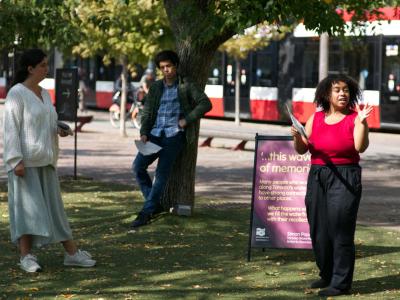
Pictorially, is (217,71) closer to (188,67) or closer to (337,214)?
(188,67)

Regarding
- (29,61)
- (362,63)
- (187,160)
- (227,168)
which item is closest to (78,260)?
(29,61)

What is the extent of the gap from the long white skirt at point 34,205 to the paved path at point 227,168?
443cm

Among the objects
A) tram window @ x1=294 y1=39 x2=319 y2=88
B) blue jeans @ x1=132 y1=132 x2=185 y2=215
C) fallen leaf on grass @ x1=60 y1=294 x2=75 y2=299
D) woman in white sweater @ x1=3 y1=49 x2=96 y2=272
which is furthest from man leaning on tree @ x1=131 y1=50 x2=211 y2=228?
tram window @ x1=294 y1=39 x2=319 y2=88

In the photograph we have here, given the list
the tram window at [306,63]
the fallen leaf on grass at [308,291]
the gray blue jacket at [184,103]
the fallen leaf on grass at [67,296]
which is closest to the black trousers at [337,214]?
the fallen leaf on grass at [308,291]

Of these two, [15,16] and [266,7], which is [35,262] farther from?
[15,16]

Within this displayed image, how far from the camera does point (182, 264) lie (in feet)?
31.6

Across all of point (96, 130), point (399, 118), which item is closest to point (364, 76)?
point (399, 118)

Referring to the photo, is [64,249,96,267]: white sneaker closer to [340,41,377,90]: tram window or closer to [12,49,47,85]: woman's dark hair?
[12,49,47,85]: woman's dark hair

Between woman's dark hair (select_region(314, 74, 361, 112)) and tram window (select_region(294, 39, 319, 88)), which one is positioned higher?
woman's dark hair (select_region(314, 74, 361, 112))

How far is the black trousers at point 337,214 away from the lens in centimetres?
814

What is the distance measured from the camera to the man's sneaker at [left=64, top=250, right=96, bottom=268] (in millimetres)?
9414

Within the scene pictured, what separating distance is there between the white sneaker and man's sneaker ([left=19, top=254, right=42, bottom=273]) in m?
0.31

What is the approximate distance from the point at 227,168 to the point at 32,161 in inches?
433

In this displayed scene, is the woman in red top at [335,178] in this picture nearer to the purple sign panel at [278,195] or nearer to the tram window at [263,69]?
the purple sign panel at [278,195]
